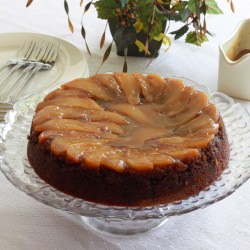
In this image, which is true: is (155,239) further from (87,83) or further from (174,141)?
(87,83)

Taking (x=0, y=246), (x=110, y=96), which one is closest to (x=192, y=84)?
(x=110, y=96)

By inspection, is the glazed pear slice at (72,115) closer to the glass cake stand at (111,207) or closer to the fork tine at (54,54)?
the glass cake stand at (111,207)

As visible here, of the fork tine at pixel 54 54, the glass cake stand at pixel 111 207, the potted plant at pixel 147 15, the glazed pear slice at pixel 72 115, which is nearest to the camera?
the glass cake stand at pixel 111 207

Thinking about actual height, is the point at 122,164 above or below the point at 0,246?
above

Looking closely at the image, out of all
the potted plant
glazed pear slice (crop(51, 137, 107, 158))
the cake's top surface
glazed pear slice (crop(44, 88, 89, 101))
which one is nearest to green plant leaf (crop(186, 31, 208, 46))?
the potted plant

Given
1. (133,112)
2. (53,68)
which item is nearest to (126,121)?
(133,112)

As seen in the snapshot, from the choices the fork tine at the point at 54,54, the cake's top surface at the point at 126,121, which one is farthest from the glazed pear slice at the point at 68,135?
the fork tine at the point at 54,54
